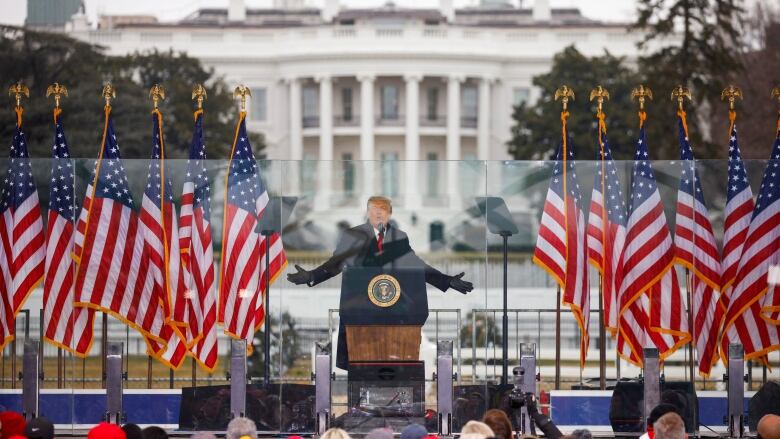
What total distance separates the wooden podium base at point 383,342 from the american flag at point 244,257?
45.2 inches

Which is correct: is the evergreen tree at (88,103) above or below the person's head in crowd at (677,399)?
above

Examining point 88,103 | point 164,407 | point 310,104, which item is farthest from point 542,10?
point 164,407

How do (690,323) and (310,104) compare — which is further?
(310,104)

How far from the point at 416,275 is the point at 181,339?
9.01 ft

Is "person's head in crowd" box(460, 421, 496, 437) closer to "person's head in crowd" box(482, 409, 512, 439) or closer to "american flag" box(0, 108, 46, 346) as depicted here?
"person's head in crowd" box(482, 409, 512, 439)

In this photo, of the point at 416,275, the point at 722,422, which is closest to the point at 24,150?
the point at 416,275

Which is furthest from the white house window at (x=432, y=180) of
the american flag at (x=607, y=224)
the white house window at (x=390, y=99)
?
the white house window at (x=390, y=99)

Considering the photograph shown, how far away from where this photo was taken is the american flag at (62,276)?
20.5 m

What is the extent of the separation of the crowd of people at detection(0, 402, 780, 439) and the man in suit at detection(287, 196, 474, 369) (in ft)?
14.9

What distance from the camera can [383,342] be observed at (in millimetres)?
19938

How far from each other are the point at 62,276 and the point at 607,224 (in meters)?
6.13

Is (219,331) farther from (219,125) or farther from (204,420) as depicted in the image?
(219,125)

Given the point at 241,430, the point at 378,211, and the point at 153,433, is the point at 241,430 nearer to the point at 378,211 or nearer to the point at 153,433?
the point at 153,433

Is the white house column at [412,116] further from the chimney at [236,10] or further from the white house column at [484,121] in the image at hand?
the chimney at [236,10]
